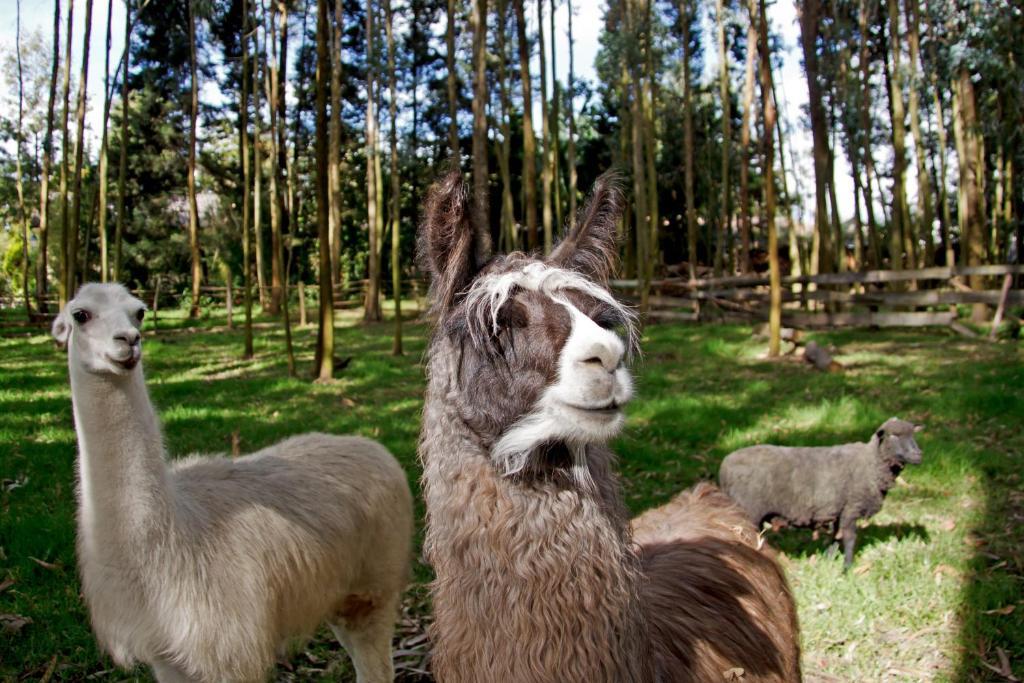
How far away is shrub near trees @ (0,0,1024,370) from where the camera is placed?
14742 mm

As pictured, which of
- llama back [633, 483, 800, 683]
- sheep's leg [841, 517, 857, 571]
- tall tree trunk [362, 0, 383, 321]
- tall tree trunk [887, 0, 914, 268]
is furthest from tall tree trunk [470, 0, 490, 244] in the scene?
tall tree trunk [887, 0, 914, 268]

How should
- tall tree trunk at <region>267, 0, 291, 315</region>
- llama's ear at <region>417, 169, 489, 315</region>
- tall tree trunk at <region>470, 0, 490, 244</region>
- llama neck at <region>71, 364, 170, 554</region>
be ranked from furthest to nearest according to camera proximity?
tall tree trunk at <region>267, 0, 291, 315</region>
tall tree trunk at <region>470, 0, 490, 244</region>
llama neck at <region>71, 364, 170, 554</region>
llama's ear at <region>417, 169, 489, 315</region>

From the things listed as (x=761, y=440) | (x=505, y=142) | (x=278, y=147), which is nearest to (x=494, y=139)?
(x=505, y=142)

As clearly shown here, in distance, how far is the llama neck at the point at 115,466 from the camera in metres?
2.76

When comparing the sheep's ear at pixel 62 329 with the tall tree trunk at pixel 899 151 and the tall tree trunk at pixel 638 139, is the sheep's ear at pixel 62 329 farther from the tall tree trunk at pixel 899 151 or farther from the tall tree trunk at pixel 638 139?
the tall tree trunk at pixel 899 151

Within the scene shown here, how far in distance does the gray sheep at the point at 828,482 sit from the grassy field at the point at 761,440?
0.30 m

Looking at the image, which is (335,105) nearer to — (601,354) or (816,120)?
(816,120)

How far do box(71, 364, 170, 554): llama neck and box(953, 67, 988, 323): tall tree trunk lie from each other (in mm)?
16101

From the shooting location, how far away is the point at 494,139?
2375 centimetres

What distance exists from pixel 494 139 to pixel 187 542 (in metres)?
22.1

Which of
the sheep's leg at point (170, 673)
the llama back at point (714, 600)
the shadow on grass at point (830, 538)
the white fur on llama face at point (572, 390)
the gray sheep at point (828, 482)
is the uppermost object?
the white fur on llama face at point (572, 390)

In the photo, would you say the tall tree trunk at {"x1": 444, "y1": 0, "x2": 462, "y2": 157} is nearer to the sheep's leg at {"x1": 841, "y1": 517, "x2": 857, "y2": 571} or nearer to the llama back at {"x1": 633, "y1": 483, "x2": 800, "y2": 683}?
the sheep's leg at {"x1": 841, "y1": 517, "x2": 857, "y2": 571}

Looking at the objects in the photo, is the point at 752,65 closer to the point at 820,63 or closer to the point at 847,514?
the point at 820,63

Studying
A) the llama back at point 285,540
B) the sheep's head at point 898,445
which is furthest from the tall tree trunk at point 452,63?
the llama back at point 285,540
